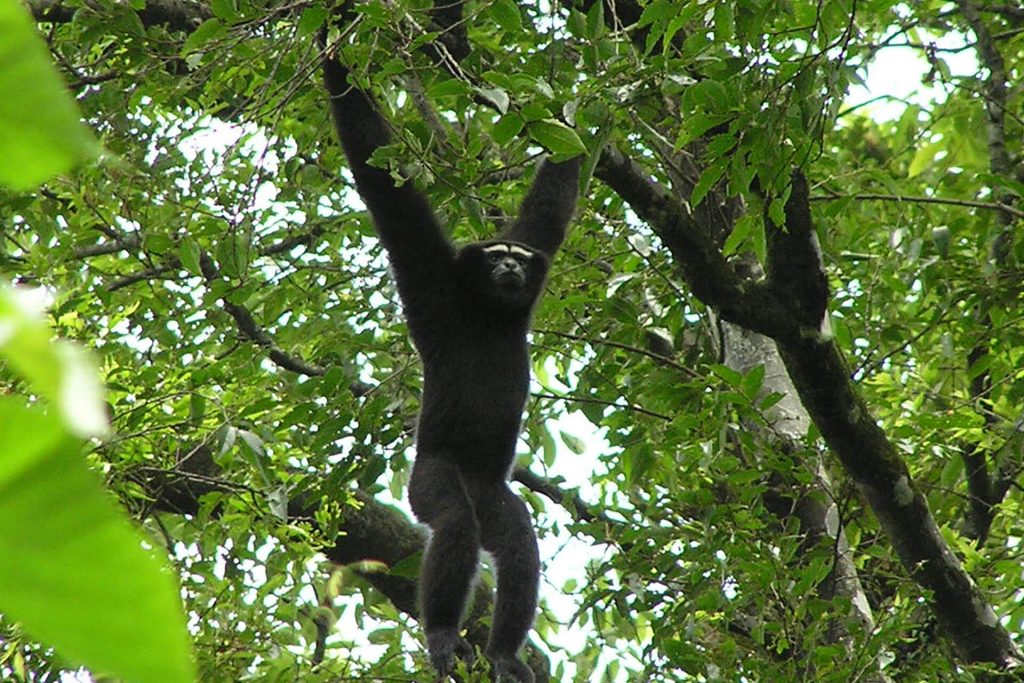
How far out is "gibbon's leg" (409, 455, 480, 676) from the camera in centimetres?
531

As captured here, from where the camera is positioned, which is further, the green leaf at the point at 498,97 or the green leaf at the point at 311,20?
the green leaf at the point at 311,20

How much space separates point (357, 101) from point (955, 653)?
433 cm

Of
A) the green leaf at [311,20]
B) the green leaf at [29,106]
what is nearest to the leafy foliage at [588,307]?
the green leaf at [311,20]

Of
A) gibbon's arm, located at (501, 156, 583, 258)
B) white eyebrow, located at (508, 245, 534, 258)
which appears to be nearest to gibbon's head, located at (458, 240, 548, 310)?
white eyebrow, located at (508, 245, 534, 258)

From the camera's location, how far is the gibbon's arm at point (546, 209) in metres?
6.55

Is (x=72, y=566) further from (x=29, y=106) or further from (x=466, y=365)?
(x=466, y=365)

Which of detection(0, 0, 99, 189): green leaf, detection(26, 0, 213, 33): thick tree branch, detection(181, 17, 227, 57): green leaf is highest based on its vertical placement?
detection(26, 0, 213, 33): thick tree branch

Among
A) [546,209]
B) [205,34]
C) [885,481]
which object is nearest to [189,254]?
[205,34]

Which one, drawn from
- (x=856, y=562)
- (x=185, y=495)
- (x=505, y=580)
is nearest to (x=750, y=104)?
(x=505, y=580)

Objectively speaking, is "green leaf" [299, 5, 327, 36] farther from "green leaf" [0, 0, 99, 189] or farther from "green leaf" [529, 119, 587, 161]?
"green leaf" [0, 0, 99, 189]

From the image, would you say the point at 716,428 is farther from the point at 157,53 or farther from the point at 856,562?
the point at 157,53

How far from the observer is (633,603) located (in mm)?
6906

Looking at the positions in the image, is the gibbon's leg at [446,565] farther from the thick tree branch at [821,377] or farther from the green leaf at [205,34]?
the green leaf at [205,34]

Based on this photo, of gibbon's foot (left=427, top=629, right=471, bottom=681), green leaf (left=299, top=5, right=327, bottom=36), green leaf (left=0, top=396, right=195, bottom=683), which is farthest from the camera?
gibbon's foot (left=427, top=629, right=471, bottom=681)
